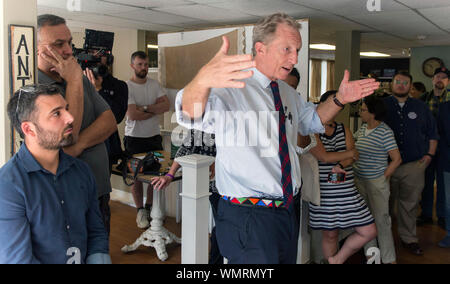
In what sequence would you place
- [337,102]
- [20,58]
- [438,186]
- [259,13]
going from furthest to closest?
1. [259,13]
2. [438,186]
3. [337,102]
4. [20,58]

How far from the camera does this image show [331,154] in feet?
9.08

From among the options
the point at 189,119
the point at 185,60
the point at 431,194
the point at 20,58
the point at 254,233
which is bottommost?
the point at 431,194

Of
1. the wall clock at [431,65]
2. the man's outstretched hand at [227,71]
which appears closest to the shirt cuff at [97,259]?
the man's outstretched hand at [227,71]

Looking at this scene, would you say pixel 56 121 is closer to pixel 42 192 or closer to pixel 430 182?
pixel 42 192

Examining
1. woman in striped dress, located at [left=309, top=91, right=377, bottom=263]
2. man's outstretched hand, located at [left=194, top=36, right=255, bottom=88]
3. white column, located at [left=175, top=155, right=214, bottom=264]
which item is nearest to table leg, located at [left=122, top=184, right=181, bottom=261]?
woman in striped dress, located at [left=309, top=91, right=377, bottom=263]

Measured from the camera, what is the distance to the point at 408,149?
151 inches

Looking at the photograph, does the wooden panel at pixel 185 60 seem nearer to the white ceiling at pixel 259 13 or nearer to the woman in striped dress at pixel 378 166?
the white ceiling at pixel 259 13

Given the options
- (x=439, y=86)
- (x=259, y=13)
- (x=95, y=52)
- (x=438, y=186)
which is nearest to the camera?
(x=95, y=52)

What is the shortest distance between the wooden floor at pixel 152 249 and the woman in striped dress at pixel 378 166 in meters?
0.43

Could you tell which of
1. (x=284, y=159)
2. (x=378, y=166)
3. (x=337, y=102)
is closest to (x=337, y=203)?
(x=378, y=166)

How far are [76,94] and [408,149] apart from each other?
3.09 m

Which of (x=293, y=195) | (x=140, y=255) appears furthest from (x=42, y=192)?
(x=140, y=255)

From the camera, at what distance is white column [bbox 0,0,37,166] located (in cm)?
172

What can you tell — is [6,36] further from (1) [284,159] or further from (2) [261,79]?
(1) [284,159]
